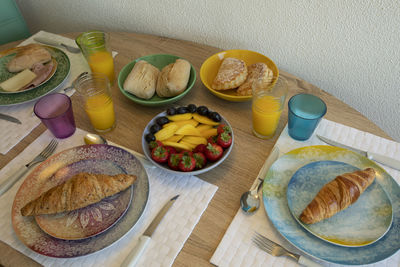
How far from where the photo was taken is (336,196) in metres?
0.70

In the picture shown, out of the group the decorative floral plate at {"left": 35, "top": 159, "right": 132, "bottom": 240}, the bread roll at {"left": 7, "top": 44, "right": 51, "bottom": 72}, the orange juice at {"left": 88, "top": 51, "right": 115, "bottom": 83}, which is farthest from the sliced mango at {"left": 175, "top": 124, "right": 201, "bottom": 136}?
the bread roll at {"left": 7, "top": 44, "right": 51, "bottom": 72}

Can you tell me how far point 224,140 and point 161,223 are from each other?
0.28 meters

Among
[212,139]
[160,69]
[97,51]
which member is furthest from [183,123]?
[97,51]

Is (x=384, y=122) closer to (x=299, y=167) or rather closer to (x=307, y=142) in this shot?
(x=307, y=142)

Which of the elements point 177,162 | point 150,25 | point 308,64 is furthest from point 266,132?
point 150,25

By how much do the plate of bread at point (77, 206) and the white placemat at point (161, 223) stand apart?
0.11 ft

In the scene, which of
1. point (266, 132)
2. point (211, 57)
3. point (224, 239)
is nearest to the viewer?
point (224, 239)

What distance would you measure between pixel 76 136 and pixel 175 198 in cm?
42

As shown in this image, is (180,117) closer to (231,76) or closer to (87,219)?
(231,76)

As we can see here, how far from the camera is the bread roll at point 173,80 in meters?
1.06

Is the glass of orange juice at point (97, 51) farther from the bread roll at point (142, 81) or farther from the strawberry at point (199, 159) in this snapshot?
the strawberry at point (199, 159)

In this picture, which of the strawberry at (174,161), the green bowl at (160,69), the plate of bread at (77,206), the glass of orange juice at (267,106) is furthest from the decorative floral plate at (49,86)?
the glass of orange juice at (267,106)

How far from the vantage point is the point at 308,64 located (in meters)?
1.20

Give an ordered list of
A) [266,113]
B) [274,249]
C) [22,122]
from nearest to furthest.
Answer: [274,249], [266,113], [22,122]
